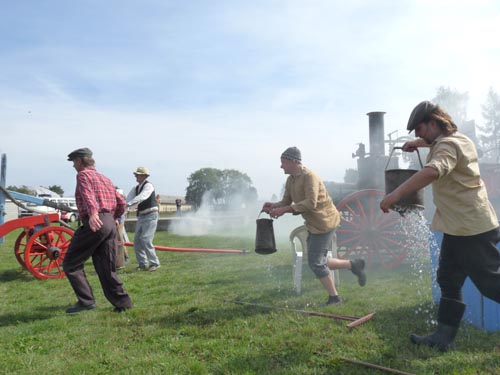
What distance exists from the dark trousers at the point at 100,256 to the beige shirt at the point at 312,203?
2024 millimetres

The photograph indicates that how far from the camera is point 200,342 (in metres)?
3.20

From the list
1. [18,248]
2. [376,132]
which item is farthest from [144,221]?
[376,132]

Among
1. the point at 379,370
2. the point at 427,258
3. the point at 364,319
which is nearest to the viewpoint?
the point at 379,370

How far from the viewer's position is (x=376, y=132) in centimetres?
901

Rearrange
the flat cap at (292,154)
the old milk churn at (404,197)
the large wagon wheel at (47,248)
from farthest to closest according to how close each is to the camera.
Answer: the large wagon wheel at (47,248) < the flat cap at (292,154) < the old milk churn at (404,197)

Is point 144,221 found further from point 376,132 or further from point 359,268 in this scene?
point 376,132

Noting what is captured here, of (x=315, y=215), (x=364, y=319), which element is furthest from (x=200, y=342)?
(x=315, y=215)

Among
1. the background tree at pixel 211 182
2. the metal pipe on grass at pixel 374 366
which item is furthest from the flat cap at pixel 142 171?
the background tree at pixel 211 182

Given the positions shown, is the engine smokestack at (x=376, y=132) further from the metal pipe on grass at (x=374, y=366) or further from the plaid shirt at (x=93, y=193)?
the metal pipe on grass at (x=374, y=366)

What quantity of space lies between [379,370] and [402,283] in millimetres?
2804

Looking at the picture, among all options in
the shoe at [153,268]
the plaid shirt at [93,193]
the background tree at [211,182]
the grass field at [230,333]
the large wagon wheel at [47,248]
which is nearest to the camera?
the grass field at [230,333]

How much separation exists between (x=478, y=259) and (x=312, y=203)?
1.75m

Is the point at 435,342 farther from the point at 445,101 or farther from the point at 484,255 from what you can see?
the point at 445,101

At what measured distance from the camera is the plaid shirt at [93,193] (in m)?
4.04
